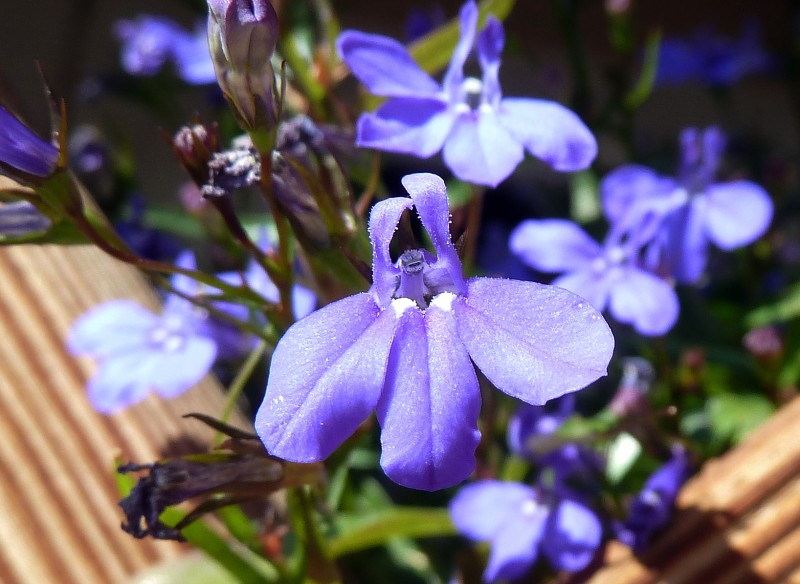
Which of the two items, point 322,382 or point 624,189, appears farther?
point 624,189

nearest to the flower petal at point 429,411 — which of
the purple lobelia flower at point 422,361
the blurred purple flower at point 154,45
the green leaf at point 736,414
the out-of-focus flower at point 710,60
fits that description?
the purple lobelia flower at point 422,361

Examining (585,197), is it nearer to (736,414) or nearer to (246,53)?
(736,414)

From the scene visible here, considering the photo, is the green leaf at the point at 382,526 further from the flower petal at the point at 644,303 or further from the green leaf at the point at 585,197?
the green leaf at the point at 585,197

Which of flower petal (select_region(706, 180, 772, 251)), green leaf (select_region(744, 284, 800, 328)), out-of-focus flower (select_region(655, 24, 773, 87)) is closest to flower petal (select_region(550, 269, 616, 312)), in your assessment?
flower petal (select_region(706, 180, 772, 251))

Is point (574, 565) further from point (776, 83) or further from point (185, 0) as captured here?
point (776, 83)

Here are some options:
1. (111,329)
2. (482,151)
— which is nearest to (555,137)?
(482,151)

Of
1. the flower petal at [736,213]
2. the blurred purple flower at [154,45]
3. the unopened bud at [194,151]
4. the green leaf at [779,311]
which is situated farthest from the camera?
the blurred purple flower at [154,45]
